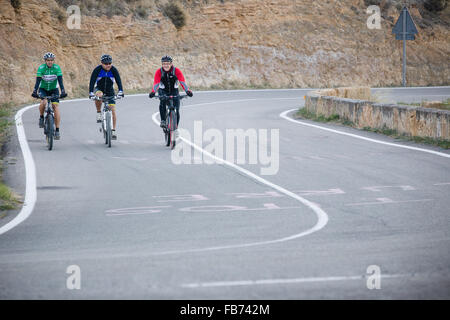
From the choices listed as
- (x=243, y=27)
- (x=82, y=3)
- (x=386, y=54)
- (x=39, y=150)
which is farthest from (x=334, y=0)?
(x=39, y=150)

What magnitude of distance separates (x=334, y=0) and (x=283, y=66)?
9.46 m

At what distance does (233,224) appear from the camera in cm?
792

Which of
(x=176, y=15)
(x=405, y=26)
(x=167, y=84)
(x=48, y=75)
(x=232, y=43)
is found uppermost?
(x=176, y=15)

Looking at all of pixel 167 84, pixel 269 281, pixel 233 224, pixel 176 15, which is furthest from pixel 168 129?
pixel 176 15

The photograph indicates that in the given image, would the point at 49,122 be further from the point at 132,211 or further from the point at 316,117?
the point at 316,117

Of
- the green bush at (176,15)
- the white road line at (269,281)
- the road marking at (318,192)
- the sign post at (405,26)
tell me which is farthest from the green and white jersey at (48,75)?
the green bush at (176,15)

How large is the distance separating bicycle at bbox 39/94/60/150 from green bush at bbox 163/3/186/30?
1291 inches

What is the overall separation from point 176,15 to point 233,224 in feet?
134

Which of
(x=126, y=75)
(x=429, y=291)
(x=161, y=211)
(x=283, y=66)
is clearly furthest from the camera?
(x=283, y=66)

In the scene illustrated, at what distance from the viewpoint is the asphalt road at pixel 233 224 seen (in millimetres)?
5457

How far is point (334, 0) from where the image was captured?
5591cm

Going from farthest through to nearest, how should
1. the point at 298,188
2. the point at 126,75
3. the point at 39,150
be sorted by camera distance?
the point at 126,75, the point at 39,150, the point at 298,188

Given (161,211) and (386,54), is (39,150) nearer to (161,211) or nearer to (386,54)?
(161,211)

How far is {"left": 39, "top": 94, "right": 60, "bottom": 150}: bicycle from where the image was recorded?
14.9 meters
